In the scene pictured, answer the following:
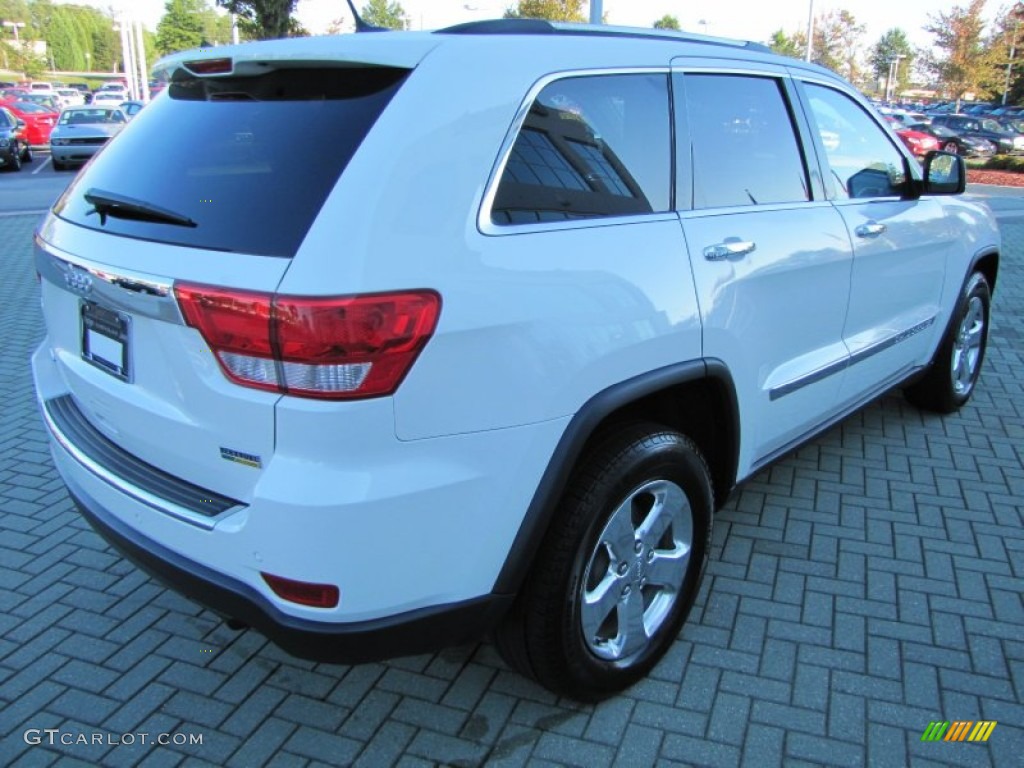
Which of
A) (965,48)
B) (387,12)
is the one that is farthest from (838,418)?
(387,12)

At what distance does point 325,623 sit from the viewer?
189cm

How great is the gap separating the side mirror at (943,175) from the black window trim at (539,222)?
2119 mm

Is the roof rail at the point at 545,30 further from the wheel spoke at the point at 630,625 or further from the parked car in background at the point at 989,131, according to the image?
the parked car in background at the point at 989,131

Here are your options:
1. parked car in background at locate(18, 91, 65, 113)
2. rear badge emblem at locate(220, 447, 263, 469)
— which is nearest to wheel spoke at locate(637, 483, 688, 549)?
rear badge emblem at locate(220, 447, 263, 469)

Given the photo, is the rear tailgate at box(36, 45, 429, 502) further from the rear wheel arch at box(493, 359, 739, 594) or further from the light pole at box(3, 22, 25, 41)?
the light pole at box(3, 22, 25, 41)

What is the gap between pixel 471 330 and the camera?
1875 mm

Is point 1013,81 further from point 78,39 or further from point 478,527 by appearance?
point 78,39

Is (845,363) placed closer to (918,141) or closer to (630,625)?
(630,625)

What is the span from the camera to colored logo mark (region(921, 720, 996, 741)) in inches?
92.6

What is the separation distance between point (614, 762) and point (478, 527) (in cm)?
83

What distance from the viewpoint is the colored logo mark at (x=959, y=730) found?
2352mm

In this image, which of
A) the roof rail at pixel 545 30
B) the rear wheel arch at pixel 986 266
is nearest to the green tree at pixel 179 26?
the rear wheel arch at pixel 986 266

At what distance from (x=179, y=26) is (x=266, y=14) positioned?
176 feet

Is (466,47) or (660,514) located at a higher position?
(466,47)
